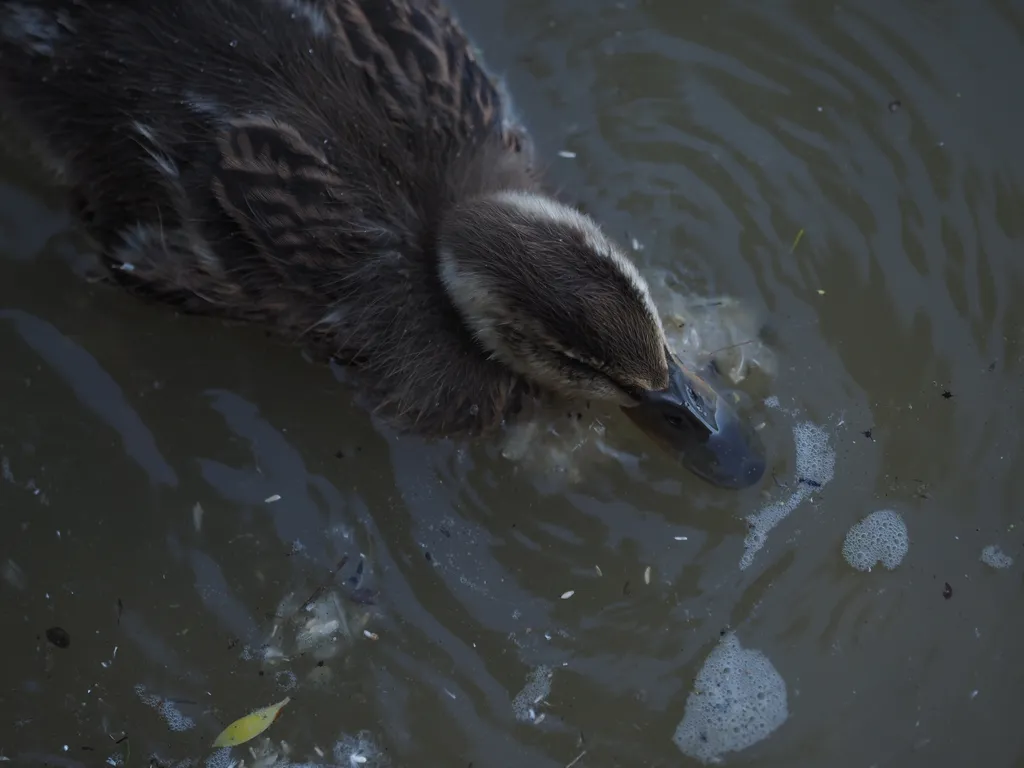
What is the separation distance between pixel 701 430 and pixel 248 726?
207 centimetres

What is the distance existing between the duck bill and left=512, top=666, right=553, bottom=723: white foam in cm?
101

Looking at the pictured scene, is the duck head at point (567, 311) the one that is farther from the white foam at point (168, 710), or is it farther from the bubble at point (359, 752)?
the white foam at point (168, 710)

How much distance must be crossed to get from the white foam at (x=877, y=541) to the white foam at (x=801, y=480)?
242 millimetres

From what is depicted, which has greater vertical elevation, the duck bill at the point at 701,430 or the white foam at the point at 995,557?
the duck bill at the point at 701,430

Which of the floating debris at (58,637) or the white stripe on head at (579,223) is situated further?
the floating debris at (58,637)

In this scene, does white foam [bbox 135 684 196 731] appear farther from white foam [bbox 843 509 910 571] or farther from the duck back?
white foam [bbox 843 509 910 571]

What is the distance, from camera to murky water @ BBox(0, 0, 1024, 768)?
12.3ft

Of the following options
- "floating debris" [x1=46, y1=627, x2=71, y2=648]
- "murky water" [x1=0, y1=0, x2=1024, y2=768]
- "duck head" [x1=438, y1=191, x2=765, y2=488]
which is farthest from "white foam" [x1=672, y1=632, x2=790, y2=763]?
"floating debris" [x1=46, y1=627, x2=71, y2=648]

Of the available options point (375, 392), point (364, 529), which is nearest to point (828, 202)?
point (375, 392)

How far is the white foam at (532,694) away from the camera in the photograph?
376cm

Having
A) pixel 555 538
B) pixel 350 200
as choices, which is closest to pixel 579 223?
pixel 350 200

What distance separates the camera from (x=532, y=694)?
378 centimetres

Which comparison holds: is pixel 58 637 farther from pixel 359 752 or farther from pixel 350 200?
pixel 350 200

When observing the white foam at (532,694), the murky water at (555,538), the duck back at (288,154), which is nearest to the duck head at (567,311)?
the duck back at (288,154)
